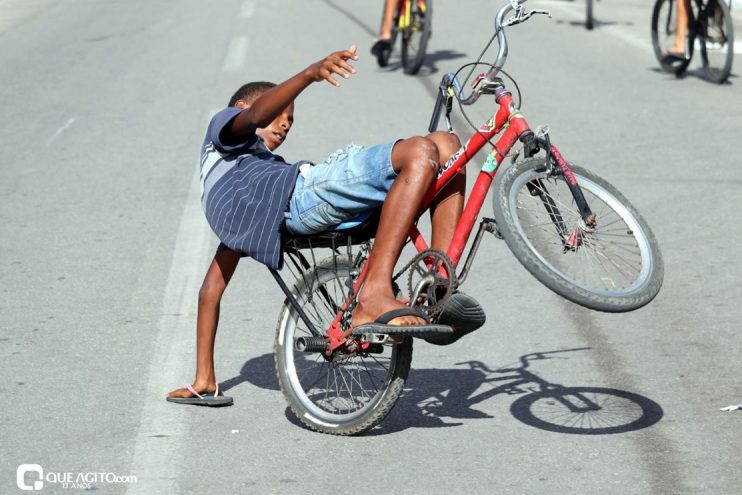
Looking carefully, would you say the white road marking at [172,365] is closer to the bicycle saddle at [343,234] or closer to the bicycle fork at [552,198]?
the bicycle saddle at [343,234]

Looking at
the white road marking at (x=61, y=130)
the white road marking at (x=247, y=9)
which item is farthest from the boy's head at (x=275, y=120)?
the white road marking at (x=247, y=9)

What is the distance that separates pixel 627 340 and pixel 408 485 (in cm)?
202

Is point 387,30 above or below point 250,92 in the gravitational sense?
below

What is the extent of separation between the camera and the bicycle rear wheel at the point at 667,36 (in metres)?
14.2

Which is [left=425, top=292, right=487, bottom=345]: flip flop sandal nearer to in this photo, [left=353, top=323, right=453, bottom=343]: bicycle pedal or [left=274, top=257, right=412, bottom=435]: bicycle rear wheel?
[left=353, top=323, right=453, bottom=343]: bicycle pedal

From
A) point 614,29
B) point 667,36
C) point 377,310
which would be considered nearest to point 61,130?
point 667,36

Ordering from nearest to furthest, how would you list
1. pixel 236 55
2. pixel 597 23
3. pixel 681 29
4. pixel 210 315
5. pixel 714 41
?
1. pixel 210 315
2. pixel 714 41
3. pixel 681 29
4. pixel 236 55
5. pixel 597 23

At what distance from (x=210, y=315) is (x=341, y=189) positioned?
0.99m

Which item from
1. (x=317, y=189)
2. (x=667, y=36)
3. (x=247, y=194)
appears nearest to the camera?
(x=317, y=189)

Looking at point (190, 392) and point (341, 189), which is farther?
point (190, 392)

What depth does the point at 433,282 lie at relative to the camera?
5.18 m

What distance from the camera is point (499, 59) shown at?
199 inches

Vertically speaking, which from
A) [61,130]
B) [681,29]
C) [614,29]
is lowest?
[614,29]

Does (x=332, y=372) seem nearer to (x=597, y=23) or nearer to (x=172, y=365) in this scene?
(x=172, y=365)
